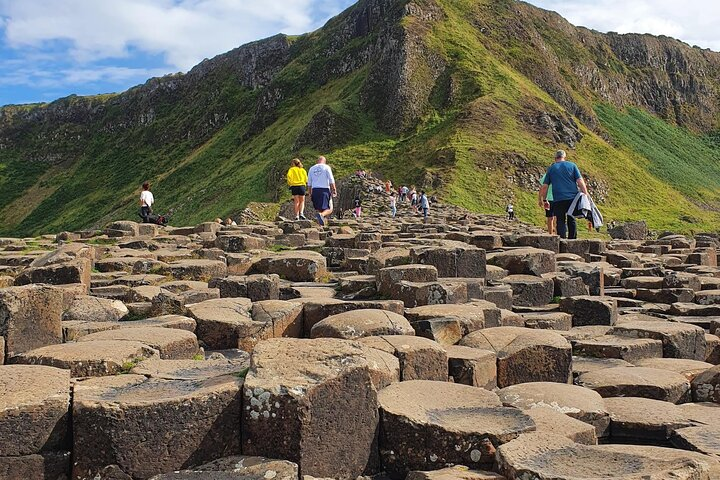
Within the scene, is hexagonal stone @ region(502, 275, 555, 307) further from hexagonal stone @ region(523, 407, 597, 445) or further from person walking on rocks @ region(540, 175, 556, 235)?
person walking on rocks @ region(540, 175, 556, 235)

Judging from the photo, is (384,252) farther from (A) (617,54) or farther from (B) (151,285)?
(A) (617,54)

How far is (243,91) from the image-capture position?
100 meters

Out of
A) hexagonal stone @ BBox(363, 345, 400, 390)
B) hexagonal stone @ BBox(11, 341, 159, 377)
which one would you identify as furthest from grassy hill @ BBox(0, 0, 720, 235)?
hexagonal stone @ BBox(11, 341, 159, 377)

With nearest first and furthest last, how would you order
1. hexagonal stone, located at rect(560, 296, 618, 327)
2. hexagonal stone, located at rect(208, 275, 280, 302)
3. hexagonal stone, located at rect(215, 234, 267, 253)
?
hexagonal stone, located at rect(208, 275, 280, 302), hexagonal stone, located at rect(560, 296, 618, 327), hexagonal stone, located at rect(215, 234, 267, 253)

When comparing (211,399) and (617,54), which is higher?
(617,54)

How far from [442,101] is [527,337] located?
178 ft

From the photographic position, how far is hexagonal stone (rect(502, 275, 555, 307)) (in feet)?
31.7

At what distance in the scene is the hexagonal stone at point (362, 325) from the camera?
6161mm

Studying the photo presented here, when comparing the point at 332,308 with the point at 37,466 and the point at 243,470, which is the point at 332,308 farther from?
the point at 37,466

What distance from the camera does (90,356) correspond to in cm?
492

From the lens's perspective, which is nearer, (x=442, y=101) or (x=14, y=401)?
(x=14, y=401)

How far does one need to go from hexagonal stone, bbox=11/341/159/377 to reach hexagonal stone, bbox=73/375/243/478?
790 millimetres

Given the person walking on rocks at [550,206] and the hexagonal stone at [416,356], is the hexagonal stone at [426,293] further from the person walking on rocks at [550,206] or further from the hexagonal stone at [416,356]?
the person walking on rocks at [550,206]

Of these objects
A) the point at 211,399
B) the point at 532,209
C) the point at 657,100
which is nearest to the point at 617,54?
the point at 657,100
